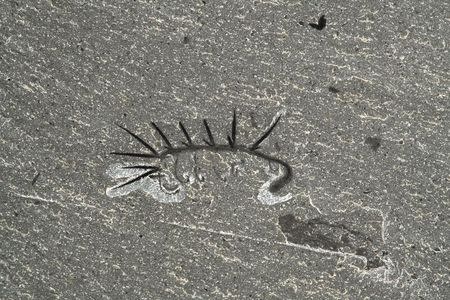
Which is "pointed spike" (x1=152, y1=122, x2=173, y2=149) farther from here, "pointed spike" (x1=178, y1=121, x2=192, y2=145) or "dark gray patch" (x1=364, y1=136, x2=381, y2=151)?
"dark gray patch" (x1=364, y1=136, x2=381, y2=151)

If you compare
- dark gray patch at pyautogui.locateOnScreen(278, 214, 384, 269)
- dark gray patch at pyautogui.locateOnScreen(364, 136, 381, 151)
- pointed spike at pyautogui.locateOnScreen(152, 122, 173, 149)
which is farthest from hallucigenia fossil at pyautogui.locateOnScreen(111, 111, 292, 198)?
dark gray patch at pyautogui.locateOnScreen(364, 136, 381, 151)

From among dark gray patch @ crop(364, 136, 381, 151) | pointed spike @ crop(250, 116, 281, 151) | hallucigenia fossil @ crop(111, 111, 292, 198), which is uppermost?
dark gray patch @ crop(364, 136, 381, 151)

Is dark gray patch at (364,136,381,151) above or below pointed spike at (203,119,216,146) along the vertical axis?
above

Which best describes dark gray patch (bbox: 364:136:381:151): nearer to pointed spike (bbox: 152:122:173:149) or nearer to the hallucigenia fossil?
the hallucigenia fossil

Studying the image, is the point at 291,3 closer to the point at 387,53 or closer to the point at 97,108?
the point at 387,53

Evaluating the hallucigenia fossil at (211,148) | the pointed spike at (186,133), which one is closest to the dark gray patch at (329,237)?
the hallucigenia fossil at (211,148)

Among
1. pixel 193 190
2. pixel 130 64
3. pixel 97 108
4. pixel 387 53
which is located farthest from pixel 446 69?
pixel 97 108
